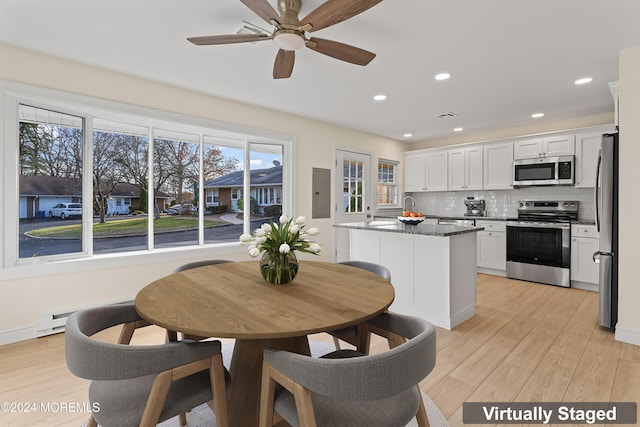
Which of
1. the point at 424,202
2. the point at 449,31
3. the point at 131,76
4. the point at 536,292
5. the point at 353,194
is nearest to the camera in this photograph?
the point at 449,31

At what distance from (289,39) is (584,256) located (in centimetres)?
468

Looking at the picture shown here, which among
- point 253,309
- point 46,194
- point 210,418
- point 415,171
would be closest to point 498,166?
point 415,171

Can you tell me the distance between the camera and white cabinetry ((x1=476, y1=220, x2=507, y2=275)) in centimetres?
496

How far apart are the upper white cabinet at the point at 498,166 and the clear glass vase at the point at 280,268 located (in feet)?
15.8

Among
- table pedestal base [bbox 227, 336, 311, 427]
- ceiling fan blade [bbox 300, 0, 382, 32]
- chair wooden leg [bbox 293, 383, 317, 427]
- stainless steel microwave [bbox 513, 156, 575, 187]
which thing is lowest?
table pedestal base [bbox 227, 336, 311, 427]

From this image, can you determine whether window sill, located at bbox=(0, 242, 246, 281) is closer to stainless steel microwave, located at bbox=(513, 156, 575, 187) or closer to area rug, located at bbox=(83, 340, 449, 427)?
area rug, located at bbox=(83, 340, 449, 427)

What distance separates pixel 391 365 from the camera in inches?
36.9

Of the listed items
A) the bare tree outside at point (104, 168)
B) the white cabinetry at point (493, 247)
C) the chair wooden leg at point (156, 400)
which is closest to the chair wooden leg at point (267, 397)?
the chair wooden leg at point (156, 400)

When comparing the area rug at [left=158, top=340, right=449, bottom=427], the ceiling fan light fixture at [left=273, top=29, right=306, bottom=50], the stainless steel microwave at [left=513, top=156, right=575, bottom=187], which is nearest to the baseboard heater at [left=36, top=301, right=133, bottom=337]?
the area rug at [left=158, top=340, right=449, bottom=427]

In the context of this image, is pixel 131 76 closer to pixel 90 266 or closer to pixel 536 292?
pixel 90 266

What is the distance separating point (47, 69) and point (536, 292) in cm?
588

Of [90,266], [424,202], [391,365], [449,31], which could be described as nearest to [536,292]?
[424,202]

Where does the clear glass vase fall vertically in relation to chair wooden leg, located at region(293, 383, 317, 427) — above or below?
above

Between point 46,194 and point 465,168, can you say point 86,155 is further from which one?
point 465,168
